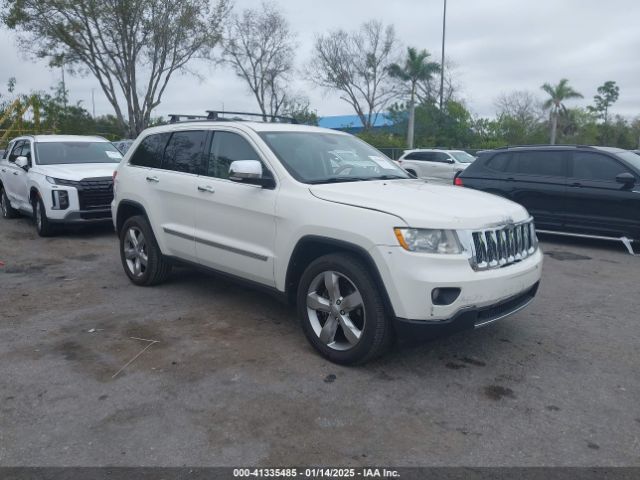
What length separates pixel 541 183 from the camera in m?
9.02

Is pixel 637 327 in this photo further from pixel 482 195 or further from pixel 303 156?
pixel 303 156

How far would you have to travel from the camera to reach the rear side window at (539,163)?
897cm

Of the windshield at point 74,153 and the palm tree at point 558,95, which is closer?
the windshield at point 74,153

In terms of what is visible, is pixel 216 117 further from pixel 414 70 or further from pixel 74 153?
pixel 414 70

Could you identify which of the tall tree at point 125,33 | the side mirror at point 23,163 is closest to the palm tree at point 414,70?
the tall tree at point 125,33

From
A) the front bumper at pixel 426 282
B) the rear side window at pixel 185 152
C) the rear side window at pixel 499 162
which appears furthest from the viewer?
the rear side window at pixel 499 162

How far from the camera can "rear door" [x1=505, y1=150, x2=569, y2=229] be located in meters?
8.85

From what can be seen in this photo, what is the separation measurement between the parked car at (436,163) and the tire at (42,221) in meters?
13.4

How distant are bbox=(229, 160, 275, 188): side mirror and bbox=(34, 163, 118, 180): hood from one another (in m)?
5.48

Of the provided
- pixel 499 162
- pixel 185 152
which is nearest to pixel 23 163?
pixel 185 152

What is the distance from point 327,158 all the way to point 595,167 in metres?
5.62

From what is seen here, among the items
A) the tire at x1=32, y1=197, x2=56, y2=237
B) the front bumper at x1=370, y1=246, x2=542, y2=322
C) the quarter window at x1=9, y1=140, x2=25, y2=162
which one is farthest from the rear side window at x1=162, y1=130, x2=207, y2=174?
the quarter window at x1=9, y1=140, x2=25, y2=162

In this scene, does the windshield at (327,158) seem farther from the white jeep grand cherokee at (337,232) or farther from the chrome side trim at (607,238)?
the chrome side trim at (607,238)

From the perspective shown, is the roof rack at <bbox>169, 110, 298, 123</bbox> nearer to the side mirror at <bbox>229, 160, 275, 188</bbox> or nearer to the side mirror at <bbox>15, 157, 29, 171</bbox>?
the side mirror at <bbox>229, 160, 275, 188</bbox>
